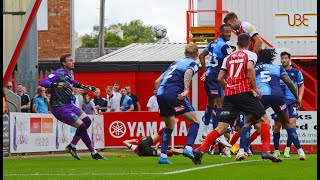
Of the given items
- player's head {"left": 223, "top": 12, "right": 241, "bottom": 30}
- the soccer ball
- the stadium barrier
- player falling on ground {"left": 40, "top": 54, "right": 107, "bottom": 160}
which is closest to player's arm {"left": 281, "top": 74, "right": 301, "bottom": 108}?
player's head {"left": 223, "top": 12, "right": 241, "bottom": 30}

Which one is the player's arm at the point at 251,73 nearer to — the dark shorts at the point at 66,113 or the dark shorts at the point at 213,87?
the dark shorts at the point at 213,87

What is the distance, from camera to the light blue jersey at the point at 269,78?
1809 cm

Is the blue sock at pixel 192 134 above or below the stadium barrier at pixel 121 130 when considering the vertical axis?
above

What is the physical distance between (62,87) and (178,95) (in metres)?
3.37

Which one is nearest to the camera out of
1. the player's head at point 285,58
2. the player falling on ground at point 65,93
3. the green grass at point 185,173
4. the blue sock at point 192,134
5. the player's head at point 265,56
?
the green grass at point 185,173

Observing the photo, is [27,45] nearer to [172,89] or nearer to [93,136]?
[93,136]

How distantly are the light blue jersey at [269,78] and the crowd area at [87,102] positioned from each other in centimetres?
812

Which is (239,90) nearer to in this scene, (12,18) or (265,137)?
(265,137)

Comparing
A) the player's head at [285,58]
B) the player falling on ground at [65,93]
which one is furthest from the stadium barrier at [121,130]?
the player's head at [285,58]

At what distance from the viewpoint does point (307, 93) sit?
112ft

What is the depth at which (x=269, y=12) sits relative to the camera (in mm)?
33031

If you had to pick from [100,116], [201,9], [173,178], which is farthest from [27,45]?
[173,178]

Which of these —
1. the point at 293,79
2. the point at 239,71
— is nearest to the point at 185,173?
the point at 239,71

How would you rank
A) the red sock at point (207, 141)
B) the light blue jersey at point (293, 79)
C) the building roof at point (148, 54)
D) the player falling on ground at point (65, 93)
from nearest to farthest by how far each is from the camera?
the red sock at point (207, 141)
the player falling on ground at point (65, 93)
the light blue jersey at point (293, 79)
the building roof at point (148, 54)
